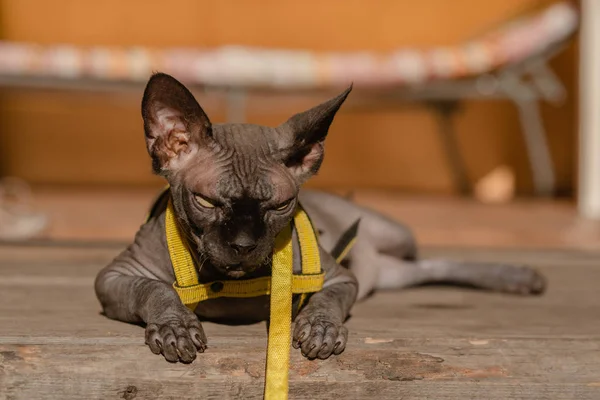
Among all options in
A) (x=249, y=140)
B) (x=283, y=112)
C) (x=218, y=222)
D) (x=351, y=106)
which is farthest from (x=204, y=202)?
(x=283, y=112)

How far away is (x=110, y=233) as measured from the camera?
324 cm

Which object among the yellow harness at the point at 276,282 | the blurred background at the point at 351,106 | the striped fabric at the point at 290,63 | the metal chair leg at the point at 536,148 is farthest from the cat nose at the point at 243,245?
the metal chair leg at the point at 536,148

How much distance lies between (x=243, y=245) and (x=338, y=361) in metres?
0.26

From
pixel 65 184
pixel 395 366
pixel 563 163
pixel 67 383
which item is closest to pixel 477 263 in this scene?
pixel 395 366

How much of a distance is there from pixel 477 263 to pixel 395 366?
0.77 meters

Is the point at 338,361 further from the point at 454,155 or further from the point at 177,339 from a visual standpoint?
the point at 454,155

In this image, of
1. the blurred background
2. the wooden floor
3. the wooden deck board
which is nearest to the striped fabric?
the blurred background

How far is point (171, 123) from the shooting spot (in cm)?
139

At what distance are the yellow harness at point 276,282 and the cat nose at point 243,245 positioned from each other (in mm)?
146

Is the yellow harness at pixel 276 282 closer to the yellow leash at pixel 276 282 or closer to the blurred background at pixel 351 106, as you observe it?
the yellow leash at pixel 276 282

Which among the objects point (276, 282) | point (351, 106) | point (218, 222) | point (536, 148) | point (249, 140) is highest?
point (351, 106)

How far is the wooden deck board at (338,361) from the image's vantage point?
1.31 metres

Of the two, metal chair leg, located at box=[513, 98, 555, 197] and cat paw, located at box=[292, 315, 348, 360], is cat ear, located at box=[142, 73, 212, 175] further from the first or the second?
metal chair leg, located at box=[513, 98, 555, 197]

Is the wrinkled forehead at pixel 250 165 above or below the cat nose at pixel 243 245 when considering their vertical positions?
above
